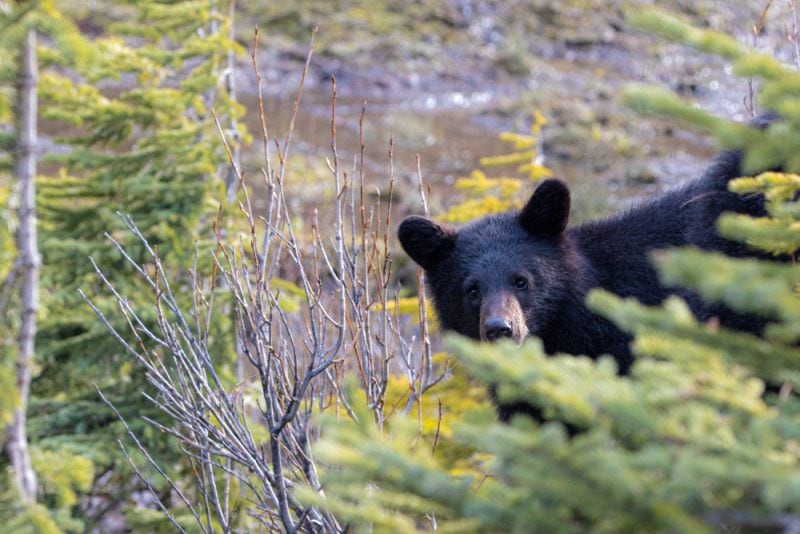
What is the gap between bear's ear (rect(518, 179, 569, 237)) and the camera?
4.79 metres

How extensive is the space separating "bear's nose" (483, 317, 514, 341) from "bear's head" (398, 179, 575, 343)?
23 cm

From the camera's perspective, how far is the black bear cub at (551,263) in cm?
466

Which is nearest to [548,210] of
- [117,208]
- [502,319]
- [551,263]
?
[551,263]

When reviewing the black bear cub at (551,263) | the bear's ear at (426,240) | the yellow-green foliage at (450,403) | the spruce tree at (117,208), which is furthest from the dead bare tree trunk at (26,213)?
the yellow-green foliage at (450,403)

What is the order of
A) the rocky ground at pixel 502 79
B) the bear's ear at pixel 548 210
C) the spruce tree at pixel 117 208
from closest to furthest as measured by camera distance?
1. the bear's ear at pixel 548 210
2. the spruce tree at pixel 117 208
3. the rocky ground at pixel 502 79

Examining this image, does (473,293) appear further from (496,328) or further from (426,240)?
(496,328)

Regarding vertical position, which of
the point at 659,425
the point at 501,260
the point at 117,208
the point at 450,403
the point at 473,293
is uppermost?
the point at 659,425

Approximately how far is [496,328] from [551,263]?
0.69 meters

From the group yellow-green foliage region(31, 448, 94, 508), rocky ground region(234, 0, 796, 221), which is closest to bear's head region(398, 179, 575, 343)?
yellow-green foliage region(31, 448, 94, 508)

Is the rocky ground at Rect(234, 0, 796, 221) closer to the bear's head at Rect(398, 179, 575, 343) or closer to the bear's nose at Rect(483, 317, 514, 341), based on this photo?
the bear's head at Rect(398, 179, 575, 343)

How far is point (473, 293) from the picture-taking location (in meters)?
4.83

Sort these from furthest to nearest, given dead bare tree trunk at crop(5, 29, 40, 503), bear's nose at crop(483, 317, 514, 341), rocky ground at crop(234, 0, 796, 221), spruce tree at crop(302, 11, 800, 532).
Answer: rocky ground at crop(234, 0, 796, 221)
bear's nose at crop(483, 317, 514, 341)
dead bare tree trunk at crop(5, 29, 40, 503)
spruce tree at crop(302, 11, 800, 532)

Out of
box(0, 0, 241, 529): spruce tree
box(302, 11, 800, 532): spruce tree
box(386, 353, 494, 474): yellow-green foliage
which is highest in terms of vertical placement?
box(302, 11, 800, 532): spruce tree

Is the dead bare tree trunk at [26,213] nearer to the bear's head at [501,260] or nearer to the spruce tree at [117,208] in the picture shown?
the bear's head at [501,260]
